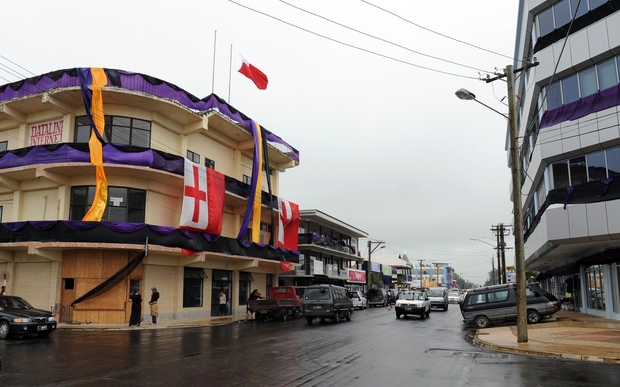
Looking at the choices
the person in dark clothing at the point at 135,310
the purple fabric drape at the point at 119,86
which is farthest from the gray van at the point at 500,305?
the purple fabric drape at the point at 119,86

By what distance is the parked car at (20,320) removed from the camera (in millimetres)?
16688

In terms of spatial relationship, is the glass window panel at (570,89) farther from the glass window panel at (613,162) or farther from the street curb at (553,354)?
the street curb at (553,354)

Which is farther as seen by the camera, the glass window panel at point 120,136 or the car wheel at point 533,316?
the glass window panel at point 120,136

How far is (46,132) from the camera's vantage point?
89.5ft

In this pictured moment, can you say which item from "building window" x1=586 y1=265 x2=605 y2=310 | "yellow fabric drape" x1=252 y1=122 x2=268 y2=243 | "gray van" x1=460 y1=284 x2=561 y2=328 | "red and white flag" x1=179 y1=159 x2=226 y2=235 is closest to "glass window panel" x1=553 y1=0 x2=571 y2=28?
"building window" x1=586 y1=265 x2=605 y2=310

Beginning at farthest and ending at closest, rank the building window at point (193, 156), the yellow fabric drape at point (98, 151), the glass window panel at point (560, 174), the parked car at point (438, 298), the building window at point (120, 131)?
the parked car at point (438, 298)
the building window at point (193, 156)
the building window at point (120, 131)
the glass window panel at point (560, 174)
the yellow fabric drape at point (98, 151)

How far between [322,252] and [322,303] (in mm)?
28033

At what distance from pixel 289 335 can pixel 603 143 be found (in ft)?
57.1

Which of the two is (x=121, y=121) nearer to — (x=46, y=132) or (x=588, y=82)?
(x=46, y=132)

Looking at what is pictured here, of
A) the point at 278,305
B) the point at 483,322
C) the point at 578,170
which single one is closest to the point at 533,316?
the point at 483,322

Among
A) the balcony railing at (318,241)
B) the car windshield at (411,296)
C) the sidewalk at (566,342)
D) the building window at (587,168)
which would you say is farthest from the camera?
the balcony railing at (318,241)

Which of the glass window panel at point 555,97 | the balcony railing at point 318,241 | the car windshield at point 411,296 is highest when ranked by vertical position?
the glass window panel at point 555,97

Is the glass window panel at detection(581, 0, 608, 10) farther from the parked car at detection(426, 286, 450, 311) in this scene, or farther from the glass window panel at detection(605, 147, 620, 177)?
the parked car at detection(426, 286, 450, 311)

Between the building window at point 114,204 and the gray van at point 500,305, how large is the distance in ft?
57.9
